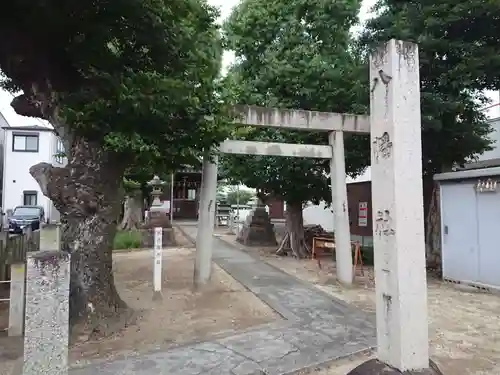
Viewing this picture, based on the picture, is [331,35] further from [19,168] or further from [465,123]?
[19,168]

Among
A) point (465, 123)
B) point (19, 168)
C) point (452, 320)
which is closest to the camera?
point (452, 320)

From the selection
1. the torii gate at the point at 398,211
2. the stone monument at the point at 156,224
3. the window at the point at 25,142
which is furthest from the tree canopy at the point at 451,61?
the window at the point at 25,142

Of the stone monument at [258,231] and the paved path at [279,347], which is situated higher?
the stone monument at [258,231]

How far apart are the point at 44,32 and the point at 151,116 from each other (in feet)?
5.94

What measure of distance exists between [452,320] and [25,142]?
28397 mm

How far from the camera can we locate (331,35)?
13.1 meters

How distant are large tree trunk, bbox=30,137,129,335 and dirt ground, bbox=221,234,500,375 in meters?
3.21

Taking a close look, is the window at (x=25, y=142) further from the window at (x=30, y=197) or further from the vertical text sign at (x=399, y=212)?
the vertical text sign at (x=399, y=212)

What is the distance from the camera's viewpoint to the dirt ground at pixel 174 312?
17.7 feet

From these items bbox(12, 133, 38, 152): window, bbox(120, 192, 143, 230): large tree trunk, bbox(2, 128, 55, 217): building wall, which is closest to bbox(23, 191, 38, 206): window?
bbox(2, 128, 55, 217): building wall

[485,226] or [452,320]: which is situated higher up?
[485,226]

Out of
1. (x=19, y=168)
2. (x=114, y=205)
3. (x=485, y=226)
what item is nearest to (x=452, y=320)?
(x=485, y=226)

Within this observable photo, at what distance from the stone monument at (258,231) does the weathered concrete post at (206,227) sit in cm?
824

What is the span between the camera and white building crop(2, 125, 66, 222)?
27484 millimetres
